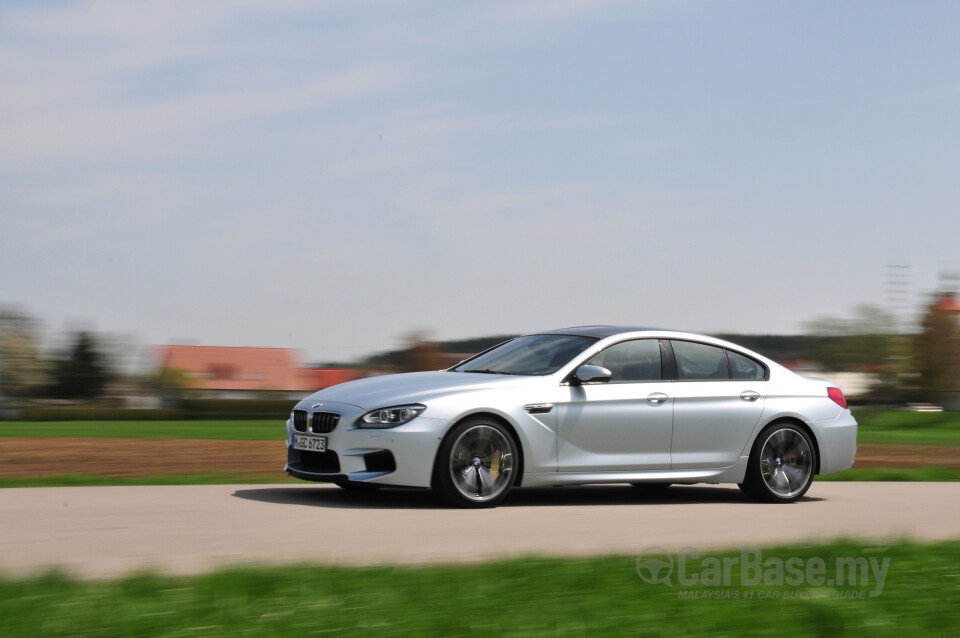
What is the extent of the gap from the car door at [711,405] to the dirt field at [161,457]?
208 inches

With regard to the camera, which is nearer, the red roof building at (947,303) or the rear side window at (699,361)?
the rear side window at (699,361)

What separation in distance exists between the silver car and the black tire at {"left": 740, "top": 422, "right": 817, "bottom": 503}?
1 centimetres

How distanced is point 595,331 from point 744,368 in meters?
1.47

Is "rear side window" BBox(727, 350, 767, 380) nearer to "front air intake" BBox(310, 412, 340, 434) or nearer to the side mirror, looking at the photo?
the side mirror

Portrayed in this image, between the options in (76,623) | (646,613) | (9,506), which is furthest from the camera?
(9,506)

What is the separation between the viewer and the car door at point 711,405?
9977 mm

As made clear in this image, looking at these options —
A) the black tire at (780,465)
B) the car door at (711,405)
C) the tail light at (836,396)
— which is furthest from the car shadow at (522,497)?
the tail light at (836,396)

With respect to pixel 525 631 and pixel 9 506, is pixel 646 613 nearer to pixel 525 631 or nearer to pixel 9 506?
pixel 525 631

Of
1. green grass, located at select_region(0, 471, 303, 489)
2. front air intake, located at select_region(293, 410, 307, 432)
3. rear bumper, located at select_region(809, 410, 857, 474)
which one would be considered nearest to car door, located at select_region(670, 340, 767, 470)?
rear bumper, located at select_region(809, 410, 857, 474)

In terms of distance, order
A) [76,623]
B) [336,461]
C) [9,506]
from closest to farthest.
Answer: [76,623]
[9,506]
[336,461]

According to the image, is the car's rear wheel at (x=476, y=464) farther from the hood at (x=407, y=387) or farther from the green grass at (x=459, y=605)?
the green grass at (x=459, y=605)

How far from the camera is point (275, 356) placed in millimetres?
106500

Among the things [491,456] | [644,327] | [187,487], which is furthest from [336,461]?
[644,327]

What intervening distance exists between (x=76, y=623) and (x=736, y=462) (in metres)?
7.13
